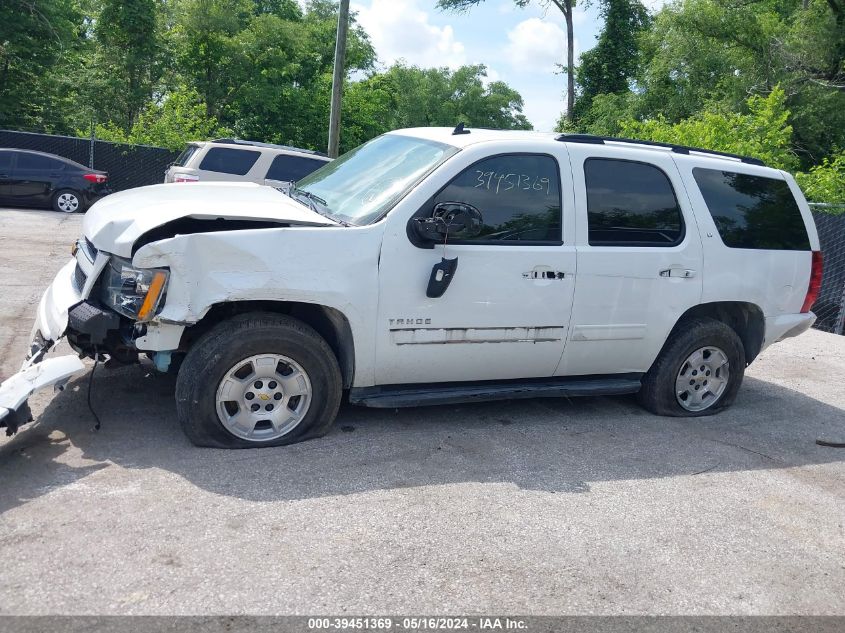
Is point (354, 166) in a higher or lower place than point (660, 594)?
higher

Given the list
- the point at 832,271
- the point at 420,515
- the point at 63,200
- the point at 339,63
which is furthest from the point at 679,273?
the point at 63,200

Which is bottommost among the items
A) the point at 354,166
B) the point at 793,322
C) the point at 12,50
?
the point at 793,322

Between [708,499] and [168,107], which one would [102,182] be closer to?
[168,107]

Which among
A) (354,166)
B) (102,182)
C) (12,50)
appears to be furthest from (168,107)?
(354,166)

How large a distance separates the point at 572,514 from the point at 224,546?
6.03 feet

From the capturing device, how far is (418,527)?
3.89 m

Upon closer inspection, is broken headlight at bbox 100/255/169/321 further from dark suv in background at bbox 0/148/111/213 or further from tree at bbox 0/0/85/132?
tree at bbox 0/0/85/132

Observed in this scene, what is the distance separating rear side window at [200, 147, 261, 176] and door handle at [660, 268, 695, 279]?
10.1 metres

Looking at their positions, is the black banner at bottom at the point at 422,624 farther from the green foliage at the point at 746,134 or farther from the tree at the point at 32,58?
the tree at the point at 32,58

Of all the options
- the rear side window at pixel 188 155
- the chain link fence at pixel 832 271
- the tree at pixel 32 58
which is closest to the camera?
the chain link fence at pixel 832 271

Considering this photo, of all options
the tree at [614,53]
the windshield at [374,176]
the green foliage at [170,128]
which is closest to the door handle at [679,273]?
the windshield at [374,176]

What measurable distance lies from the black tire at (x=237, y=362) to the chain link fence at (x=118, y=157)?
60.5 ft

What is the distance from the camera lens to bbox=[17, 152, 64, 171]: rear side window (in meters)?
17.2

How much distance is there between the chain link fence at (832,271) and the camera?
1053cm
